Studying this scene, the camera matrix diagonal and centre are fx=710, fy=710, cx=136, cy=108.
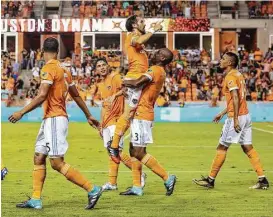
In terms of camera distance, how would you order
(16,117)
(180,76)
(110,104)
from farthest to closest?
(180,76) → (110,104) → (16,117)

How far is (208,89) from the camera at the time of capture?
35875 millimetres

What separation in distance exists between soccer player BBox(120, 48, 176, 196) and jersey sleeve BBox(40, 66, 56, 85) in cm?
153

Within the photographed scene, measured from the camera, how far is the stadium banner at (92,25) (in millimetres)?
44875

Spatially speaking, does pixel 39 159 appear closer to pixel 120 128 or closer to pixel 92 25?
pixel 120 128

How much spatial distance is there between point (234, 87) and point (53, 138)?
308 cm

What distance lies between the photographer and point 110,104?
1067 centimetres

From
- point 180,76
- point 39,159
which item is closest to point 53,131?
point 39,159

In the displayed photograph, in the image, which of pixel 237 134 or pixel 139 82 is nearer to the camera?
pixel 139 82

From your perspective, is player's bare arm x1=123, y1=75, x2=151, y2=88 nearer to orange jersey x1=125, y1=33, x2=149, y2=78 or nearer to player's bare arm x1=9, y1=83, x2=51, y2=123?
orange jersey x1=125, y1=33, x2=149, y2=78

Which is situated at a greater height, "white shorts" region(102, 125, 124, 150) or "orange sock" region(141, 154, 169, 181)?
"white shorts" region(102, 125, 124, 150)

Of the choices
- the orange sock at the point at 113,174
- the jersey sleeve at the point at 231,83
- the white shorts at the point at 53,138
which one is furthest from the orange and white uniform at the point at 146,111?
the white shorts at the point at 53,138

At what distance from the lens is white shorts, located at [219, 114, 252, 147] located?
10281mm

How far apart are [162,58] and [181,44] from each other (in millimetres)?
37926

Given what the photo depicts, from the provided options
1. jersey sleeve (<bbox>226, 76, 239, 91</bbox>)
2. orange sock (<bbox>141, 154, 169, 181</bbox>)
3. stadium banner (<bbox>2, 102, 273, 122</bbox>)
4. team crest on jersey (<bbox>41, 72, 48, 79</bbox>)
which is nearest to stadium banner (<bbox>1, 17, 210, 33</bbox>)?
stadium banner (<bbox>2, 102, 273, 122</bbox>)
